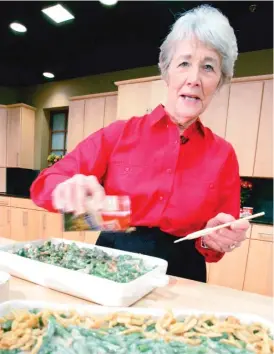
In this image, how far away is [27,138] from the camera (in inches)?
156

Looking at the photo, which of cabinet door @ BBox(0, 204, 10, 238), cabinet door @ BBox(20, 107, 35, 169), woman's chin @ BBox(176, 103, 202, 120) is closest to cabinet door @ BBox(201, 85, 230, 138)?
woman's chin @ BBox(176, 103, 202, 120)

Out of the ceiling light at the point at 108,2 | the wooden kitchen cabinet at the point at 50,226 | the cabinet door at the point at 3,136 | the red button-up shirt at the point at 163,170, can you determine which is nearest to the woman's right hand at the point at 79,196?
the red button-up shirt at the point at 163,170

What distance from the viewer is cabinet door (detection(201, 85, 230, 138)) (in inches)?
101

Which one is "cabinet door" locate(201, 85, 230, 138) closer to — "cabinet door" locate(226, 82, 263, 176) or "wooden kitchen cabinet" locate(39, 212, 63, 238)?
"cabinet door" locate(226, 82, 263, 176)

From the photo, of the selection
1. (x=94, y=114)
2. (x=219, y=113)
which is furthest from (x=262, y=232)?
(x=94, y=114)

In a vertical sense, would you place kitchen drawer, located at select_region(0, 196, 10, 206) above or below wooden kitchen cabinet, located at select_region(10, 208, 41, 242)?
above

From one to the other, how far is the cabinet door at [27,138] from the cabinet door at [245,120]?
2860 mm

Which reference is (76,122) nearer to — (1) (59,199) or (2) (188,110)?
(2) (188,110)

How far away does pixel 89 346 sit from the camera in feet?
1.56

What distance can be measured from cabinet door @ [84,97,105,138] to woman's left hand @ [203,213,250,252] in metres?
2.67

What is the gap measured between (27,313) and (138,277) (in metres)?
0.26

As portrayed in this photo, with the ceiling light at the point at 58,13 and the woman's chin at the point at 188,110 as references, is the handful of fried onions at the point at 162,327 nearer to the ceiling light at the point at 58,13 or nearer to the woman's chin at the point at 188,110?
the woman's chin at the point at 188,110

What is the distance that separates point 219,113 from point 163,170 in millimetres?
1829

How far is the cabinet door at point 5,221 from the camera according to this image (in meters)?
3.52
